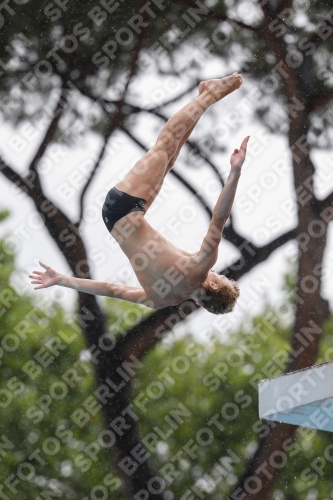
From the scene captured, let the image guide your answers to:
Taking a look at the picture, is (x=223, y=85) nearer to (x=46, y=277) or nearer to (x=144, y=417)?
(x=46, y=277)

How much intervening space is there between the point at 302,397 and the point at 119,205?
170 cm

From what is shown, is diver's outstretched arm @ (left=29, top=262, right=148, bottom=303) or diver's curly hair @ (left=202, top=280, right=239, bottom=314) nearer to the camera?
diver's curly hair @ (left=202, top=280, right=239, bottom=314)

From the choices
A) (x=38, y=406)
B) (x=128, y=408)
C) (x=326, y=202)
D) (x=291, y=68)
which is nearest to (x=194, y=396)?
(x=38, y=406)

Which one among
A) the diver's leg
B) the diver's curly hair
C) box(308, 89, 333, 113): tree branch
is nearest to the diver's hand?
the diver's leg

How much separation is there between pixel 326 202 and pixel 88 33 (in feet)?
12.4

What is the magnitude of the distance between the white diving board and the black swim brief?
1495 mm

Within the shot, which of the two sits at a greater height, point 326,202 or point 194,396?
point 326,202

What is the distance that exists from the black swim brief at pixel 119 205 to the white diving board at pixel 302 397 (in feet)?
4.90

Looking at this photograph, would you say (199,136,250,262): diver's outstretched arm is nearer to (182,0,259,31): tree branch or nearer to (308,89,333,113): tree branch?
(308,89,333,113): tree branch

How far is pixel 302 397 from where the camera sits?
5535 millimetres

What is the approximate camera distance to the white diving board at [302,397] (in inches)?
209

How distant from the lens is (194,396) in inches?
525

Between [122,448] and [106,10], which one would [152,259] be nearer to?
[122,448]

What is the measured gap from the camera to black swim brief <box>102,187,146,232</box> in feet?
17.0
